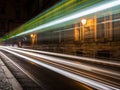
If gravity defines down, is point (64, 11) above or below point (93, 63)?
above

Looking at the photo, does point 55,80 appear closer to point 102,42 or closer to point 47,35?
point 102,42

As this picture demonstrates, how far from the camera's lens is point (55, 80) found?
899cm

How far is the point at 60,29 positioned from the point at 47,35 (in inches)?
89.6

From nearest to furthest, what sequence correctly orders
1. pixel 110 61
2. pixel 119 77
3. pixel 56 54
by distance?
pixel 119 77
pixel 110 61
pixel 56 54

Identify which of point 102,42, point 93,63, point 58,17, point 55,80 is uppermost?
point 58,17

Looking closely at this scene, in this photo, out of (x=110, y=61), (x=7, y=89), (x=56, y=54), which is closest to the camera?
(x=7, y=89)

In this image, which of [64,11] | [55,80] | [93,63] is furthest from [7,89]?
[64,11]

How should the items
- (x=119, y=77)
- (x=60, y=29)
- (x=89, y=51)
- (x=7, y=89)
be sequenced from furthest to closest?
(x=60, y=29)
(x=89, y=51)
(x=119, y=77)
(x=7, y=89)

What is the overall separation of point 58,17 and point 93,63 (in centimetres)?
293

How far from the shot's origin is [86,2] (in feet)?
26.5

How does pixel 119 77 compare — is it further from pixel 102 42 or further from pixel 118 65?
pixel 102 42

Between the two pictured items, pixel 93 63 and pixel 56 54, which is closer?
pixel 93 63

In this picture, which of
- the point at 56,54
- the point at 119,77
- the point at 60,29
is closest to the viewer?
the point at 119,77

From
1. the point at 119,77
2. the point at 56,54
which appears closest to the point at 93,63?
the point at 119,77
